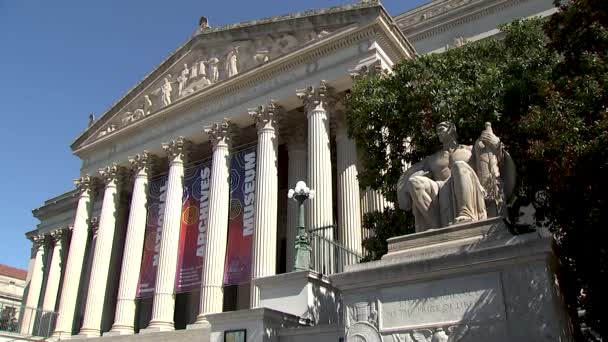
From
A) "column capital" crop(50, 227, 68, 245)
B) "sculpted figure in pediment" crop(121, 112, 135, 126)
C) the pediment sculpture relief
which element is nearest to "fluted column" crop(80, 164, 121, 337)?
"sculpted figure in pediment" crop(121, 112, 135, 126)

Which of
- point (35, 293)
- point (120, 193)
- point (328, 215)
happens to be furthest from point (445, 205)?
point (35, 293)

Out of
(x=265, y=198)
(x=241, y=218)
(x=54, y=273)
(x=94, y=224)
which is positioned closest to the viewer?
(x=265, y=198)

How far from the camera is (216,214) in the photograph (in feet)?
72.7

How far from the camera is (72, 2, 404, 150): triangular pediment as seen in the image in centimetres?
2222

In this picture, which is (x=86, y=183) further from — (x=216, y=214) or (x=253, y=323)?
(x=253, y=323)

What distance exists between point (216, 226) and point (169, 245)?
9.01ft

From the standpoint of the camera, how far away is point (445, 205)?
24.1 feet

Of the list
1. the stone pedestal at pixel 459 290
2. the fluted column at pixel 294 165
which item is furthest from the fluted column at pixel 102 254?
the stone pedestal at pixel 459 290

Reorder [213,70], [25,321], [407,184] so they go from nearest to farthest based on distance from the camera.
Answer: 1. [407,184]
2. [213,70]
3. [25,321]

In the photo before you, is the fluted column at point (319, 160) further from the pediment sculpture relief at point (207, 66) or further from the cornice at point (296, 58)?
the pediment sculpture relief at point (207, 66)

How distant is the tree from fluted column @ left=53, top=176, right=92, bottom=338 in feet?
65.4

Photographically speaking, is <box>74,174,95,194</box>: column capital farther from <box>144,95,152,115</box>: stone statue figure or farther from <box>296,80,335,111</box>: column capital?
<box>296,80,335,111</box>: column capital

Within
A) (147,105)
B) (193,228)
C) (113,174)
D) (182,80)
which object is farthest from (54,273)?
(182,80)

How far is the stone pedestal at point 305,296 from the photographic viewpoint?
40.5 feet
